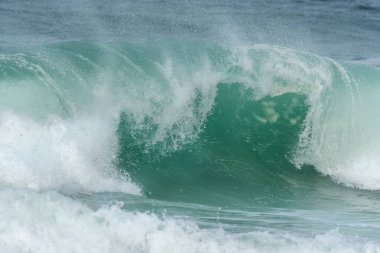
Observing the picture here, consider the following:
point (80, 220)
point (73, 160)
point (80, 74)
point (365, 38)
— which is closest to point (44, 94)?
point (80, 74)

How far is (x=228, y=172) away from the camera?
44.9 ft

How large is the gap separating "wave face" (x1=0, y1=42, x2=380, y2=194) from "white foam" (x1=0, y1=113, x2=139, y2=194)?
0.03 metres

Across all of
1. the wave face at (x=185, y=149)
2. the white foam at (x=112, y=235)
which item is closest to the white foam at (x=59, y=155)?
the wave face at (x=185, y=149)

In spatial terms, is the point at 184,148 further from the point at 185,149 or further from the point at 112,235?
the point at 112,235

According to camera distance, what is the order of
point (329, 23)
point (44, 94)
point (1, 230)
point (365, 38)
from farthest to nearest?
point (329, 23)
point (365, 38)
point (44, 94)
point (1, 230)

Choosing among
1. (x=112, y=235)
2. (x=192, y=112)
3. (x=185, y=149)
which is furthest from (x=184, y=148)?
(x=112, y=235)

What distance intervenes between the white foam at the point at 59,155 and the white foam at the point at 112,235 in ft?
5.24

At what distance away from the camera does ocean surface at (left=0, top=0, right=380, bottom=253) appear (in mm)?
8727

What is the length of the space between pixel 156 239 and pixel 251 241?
39.1 inches

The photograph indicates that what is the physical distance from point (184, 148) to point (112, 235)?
205 inches

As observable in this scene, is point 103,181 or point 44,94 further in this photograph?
point 44,94

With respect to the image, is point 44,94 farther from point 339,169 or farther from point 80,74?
point 339,169

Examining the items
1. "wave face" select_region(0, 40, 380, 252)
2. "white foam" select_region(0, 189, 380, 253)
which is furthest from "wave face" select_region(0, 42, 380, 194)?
"white foam" select_region(0, 189, 380, 253)

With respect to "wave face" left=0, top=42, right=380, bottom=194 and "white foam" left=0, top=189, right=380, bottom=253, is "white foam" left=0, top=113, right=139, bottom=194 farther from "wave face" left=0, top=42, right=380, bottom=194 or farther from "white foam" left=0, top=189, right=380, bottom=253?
"white foam" left=0, top=189, right=380, bottom=253
